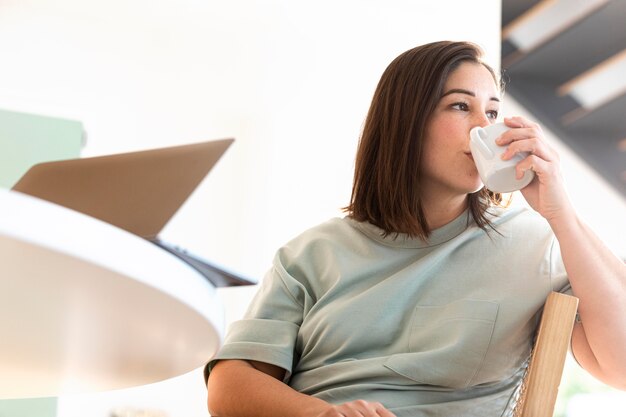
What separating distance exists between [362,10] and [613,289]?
251cm

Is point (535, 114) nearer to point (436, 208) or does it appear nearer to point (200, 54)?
point (200, 54)

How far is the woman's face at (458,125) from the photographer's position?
1323mm

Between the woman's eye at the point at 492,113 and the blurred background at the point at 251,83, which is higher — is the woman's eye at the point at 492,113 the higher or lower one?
the lower one

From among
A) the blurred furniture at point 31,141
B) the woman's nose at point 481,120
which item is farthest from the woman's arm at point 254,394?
the blurred furniture at point 31,141

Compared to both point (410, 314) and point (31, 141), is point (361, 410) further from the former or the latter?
point (31, 141)

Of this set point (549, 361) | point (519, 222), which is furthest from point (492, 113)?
point (549, 361)

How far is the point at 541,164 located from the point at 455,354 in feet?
1.00

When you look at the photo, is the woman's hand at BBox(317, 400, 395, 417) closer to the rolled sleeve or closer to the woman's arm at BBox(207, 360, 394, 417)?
the woman's arm at BBox(207, 360, 394, 417)

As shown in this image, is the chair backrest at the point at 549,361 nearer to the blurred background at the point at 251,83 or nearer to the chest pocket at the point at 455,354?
the chest pocket at the point at 455,354

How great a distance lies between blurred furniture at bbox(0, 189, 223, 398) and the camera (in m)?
0.42

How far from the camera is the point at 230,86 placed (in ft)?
12.6

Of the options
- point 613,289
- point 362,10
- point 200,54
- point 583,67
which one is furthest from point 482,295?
point 583,67

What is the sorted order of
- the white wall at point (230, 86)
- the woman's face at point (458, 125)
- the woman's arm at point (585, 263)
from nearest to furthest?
the woman's arm at point (585, 263), the woman's face at point (458, 125), the white wall at point (230, 86)

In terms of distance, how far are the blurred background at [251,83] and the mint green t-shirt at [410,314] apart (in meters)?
1.91
